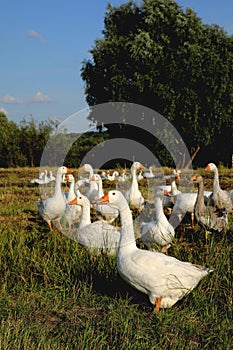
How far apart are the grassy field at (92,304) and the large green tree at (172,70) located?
1888 cm

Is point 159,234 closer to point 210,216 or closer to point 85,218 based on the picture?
point 210,216

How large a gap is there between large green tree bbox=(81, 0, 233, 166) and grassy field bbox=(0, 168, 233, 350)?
1888 centimetres

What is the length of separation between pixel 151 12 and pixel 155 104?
198 inches

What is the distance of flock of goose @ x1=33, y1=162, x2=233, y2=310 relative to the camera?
4.27 metres

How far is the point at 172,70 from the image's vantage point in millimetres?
24281

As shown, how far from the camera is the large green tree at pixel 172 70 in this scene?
24.4m

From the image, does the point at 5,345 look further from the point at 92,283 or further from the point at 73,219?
the point at 73,219

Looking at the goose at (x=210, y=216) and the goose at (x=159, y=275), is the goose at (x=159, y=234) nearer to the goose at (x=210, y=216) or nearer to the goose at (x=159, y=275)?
the goose at (x=210, y=216)

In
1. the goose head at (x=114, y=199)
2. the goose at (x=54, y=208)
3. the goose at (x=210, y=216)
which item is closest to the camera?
the goose head at (x=114, y=199)

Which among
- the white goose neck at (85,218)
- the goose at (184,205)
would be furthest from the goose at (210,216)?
the white goose neck at (85,218)

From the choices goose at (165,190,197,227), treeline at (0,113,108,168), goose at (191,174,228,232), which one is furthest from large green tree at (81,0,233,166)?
goose at (191,174,228,232)

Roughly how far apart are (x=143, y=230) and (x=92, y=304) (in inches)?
79.9

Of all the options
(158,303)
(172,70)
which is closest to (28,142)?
(172,70)

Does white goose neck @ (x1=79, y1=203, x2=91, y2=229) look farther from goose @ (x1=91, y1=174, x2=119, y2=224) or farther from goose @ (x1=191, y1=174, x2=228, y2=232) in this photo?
goose @ (x1=191, y1=174, x2=228, y2=232)
